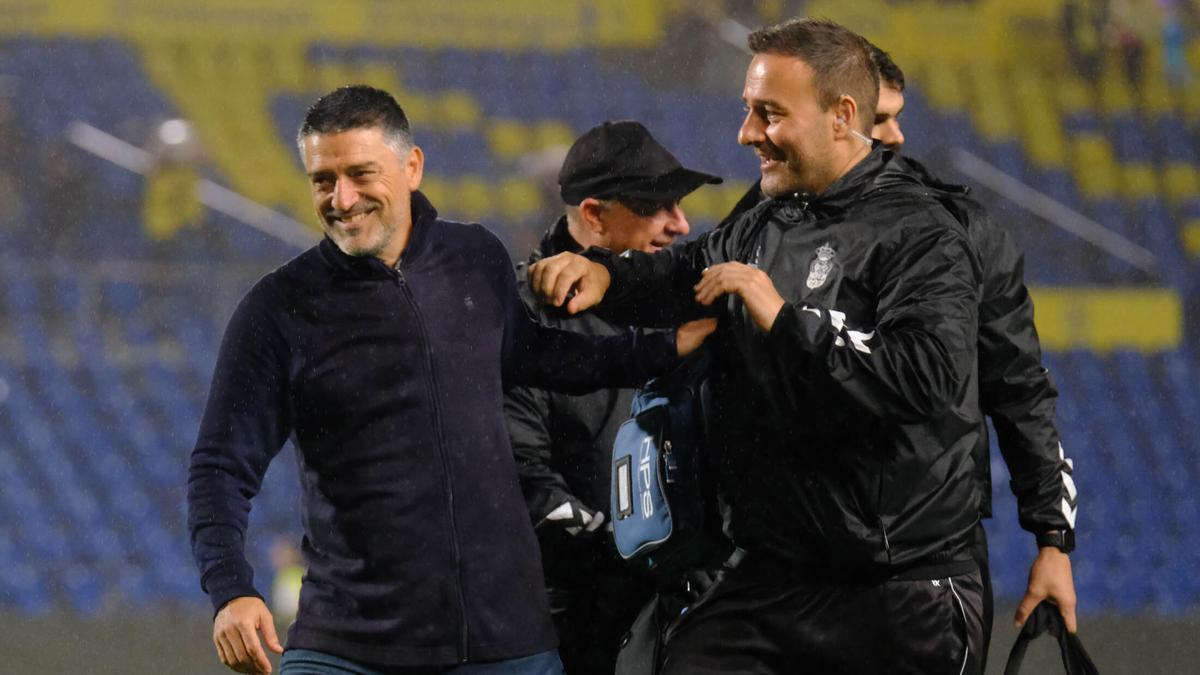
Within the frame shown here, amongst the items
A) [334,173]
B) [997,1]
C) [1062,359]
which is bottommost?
[1062,359]

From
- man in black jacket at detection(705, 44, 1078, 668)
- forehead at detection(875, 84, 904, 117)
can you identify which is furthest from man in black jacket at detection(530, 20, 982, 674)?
forehead at detection(875, 84, 904, 117)

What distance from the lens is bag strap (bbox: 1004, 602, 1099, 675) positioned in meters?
2.82

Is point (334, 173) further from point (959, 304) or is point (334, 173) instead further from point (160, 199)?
point (160, 199)

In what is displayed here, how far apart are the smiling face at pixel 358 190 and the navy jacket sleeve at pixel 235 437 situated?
182 mm

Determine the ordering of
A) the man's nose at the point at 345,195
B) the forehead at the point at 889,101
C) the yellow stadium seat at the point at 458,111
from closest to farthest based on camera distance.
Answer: the man's nose at the point at 345,195
the forehead at the point at 889,101
the yellow stadium seat at the point at 458,111

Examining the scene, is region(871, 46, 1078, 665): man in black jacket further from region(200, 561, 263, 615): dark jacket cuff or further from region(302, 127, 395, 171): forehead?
region(200, 561, 263, 615): dark jacket cuff

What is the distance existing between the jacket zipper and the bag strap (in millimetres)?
988

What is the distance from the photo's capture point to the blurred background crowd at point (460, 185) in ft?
32.3

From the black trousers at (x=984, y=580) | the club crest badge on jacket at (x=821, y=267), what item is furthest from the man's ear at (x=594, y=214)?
the black trousers at (x=984, y=580)

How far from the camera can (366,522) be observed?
254 cm

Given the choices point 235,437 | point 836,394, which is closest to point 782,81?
point 836,394

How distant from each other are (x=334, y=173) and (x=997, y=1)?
949 cm

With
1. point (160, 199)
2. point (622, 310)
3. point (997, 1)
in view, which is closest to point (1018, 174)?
point (997, 1)

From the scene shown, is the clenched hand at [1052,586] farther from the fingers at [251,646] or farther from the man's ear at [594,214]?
the fingers at [251,646]
